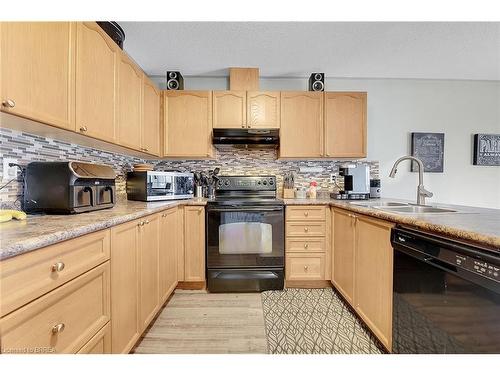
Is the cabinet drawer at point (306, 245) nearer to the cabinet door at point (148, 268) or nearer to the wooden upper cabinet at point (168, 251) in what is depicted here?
the wooden upper cabinet at point (168, 251)

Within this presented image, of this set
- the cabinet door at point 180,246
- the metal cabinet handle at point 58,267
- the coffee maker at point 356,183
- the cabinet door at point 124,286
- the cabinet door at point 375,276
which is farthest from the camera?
the coffee maker at point 356,183

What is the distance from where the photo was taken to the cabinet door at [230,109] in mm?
2602

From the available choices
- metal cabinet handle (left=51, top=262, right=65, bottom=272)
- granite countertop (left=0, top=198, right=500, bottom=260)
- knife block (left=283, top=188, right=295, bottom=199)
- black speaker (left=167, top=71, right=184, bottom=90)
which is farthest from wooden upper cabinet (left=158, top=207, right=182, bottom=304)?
black speaker (left=167, top=71, right=184, bottom=90)

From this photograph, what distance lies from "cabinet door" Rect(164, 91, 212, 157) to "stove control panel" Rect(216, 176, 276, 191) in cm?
44

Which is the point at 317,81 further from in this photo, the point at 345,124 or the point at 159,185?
the point at 159,185

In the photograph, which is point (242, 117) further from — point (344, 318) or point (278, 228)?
point (344, 318)

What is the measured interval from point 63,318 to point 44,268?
225mm

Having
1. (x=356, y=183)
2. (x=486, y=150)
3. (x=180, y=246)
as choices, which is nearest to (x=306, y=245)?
(x=356, y=183)

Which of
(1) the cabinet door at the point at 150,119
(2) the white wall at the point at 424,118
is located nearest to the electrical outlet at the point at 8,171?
(1) the cabinet door at the point at 150,119

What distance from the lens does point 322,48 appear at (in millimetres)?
2266

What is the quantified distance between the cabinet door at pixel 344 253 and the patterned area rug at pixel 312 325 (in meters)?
0.15

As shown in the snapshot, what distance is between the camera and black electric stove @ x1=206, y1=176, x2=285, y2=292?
224 cm
